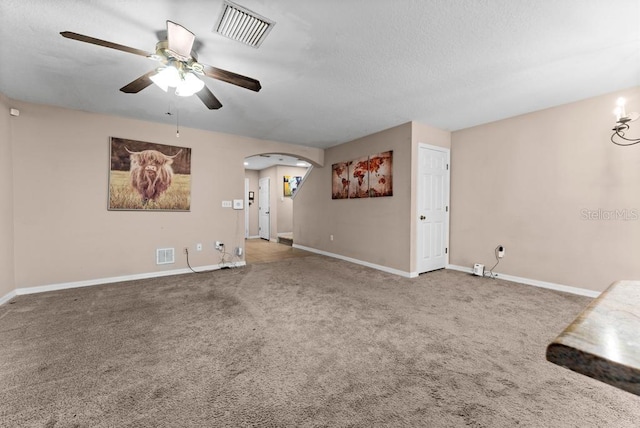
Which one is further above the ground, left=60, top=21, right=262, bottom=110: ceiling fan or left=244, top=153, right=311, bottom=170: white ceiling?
left=244, top=153, right=311, bottom=170: white ceiling

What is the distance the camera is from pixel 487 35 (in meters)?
2.12

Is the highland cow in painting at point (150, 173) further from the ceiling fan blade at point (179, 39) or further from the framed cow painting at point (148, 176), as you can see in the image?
the ceiling fan blade at point (179, 39)

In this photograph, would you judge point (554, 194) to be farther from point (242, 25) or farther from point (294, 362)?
point (242, 25)

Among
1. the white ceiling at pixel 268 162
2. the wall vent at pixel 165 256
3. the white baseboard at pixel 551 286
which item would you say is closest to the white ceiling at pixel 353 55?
the wall vent at pixel 165 256

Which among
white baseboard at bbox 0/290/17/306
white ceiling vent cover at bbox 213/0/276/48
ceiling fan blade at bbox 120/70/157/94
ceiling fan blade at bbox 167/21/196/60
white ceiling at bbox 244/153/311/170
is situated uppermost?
white ceiling at bbox 244/153/311/170

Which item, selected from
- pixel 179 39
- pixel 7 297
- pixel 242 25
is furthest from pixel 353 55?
pixel 7 297

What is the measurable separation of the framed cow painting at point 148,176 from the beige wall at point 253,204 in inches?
189

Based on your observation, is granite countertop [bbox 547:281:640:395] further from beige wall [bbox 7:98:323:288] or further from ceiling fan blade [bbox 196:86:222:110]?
beige wall [bbox 7:98:323:288]

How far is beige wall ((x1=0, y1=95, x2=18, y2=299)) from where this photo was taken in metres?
3.11

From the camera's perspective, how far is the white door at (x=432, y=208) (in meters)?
4.36

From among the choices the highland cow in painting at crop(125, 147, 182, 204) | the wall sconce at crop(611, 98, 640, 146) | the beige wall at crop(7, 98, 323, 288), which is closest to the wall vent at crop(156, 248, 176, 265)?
the beige wall at crop(7, 98, 323, 288)

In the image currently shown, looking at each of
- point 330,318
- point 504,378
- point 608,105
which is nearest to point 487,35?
point 608,105

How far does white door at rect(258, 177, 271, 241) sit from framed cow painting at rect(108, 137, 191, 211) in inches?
174

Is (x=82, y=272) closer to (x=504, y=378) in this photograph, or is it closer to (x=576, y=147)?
Answer: (x=504, y=378)
